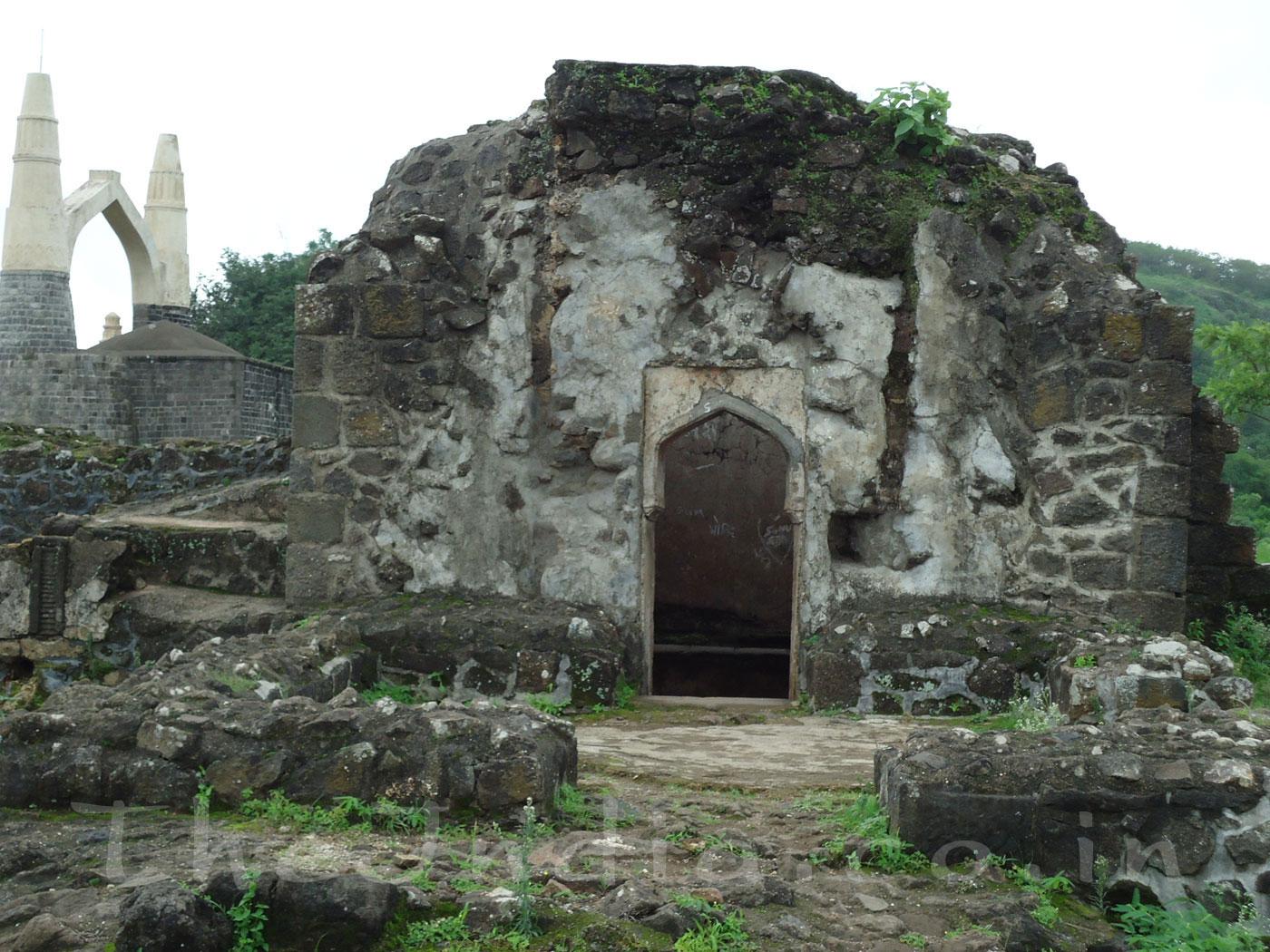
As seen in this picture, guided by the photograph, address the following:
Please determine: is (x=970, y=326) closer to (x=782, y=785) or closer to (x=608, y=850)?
(x=782, y=785)

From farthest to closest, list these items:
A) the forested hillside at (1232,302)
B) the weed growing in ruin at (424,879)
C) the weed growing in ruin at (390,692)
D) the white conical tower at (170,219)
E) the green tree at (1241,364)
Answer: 1. the white conical tower at (170,219)
2. the forested hillside at (1232,302)
3. the green tree at (1241,364)
4. the weed growing in ruin at (390,692)
5. the weed growing in ruin at (424,879)

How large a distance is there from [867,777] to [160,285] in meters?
26.8

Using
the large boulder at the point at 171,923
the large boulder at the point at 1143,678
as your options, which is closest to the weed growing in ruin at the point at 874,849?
the large boulder at the point at 1143,678

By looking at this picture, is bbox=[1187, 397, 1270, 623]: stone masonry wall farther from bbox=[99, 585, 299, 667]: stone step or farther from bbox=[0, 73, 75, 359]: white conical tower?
bbox=[0, 73, 75, 359]: white conical tower

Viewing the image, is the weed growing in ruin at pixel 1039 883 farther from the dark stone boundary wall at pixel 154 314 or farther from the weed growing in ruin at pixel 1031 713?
the dark stone boundary wall at pixel 154 314

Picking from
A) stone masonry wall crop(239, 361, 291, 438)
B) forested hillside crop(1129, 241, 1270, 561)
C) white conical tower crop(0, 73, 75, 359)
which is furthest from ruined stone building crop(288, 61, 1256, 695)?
white conical tower crop(0, 73, 75, 359)

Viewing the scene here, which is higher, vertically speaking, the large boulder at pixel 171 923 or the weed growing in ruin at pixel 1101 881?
the large boulder at pixel 171 923

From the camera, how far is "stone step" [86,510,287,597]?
966 centimetres

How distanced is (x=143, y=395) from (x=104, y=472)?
491 inches

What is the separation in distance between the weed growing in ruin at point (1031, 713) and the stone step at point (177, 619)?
4.00 metres

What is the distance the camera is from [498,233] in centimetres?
941

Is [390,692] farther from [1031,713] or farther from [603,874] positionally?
[603,874]

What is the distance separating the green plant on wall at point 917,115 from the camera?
30.5 ft

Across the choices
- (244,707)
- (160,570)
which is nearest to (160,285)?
(160,570)
